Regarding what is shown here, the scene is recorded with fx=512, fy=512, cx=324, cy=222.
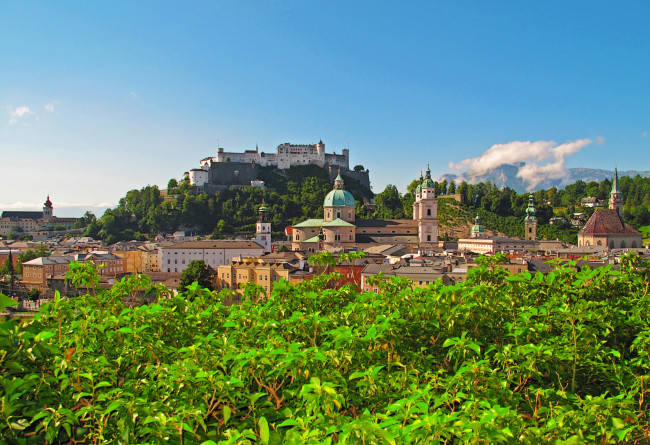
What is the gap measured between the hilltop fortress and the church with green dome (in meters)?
34.1

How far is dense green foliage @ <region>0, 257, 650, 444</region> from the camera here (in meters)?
4.94

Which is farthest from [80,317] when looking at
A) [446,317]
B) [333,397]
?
[446,317]

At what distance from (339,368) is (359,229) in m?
75.7

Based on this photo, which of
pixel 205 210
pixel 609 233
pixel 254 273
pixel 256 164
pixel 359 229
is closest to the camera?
pixel 254 273

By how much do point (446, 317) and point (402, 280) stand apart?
288cm

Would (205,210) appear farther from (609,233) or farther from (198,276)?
(609,233)

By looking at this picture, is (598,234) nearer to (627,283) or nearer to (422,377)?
(627,283)

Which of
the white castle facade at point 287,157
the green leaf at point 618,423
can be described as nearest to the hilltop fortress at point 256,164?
the white castle facade at point 287,157

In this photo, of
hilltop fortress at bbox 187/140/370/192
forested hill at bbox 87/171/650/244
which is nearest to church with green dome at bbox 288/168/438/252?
forested hill at bbox 87/171/650/244

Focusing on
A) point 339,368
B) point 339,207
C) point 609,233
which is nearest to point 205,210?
point 339,207

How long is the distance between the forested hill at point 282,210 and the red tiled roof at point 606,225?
1290cm

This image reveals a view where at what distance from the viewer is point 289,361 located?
5758mm

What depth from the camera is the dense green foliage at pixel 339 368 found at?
4.94m

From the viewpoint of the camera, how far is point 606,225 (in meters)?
78.8
